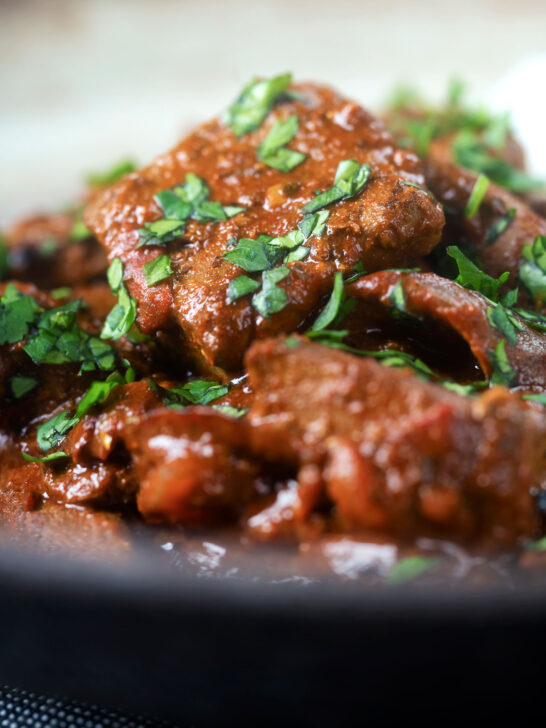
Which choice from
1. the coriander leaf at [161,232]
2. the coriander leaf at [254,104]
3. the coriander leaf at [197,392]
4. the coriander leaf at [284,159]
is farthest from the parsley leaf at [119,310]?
the coriander leaf at [254,104]

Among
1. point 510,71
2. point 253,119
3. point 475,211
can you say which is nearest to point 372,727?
point 475,211

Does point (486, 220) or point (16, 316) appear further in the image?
point (486, 220)

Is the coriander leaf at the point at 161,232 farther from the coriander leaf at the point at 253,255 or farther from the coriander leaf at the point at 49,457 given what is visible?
the coriander leaf at the point at 49,457

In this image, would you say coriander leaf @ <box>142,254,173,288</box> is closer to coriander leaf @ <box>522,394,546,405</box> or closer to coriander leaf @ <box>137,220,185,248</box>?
coriander leaf @ <box>137,220,185,248</box>

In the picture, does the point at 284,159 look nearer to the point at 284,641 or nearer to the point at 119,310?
the point at 119,310

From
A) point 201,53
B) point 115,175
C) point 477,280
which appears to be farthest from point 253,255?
point 201,53
